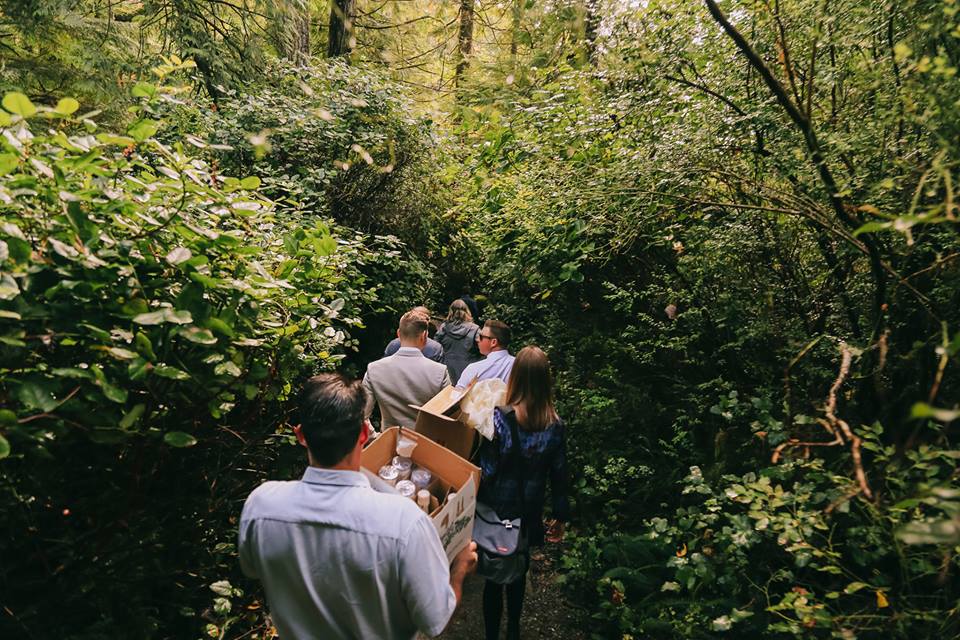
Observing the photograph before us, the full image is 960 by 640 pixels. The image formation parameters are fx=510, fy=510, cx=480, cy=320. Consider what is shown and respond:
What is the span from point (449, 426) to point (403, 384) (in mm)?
821

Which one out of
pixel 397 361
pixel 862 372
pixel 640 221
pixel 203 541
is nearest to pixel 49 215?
pixel 203 541

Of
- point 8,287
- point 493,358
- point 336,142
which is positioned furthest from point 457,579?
point 336,142

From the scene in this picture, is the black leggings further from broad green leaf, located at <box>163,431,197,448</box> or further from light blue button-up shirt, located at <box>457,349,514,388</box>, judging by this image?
broad green leaf, located at <box>163,431,197,448</box>

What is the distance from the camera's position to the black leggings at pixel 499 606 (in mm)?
3279

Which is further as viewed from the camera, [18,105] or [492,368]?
[492,368]

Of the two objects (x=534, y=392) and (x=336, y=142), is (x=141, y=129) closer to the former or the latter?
(x=534, y=392)

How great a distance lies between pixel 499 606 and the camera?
331 centimetres

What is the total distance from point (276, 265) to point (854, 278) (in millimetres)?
3296

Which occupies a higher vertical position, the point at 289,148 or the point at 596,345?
the point at 289,148

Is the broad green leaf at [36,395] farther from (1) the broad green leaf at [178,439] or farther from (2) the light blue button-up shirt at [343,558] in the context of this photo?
(2) the light blue button-up shirt at [343,558]

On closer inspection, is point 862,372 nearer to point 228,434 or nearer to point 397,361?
point 397,361

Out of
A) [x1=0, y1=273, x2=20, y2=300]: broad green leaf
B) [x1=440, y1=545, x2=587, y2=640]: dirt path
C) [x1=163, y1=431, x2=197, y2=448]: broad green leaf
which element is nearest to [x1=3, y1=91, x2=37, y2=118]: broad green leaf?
[x1=0, y1=273, x2=20, y2=300]: broad green leaf

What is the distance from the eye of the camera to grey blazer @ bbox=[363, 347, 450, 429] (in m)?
4.00

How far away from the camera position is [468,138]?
29.6ft
